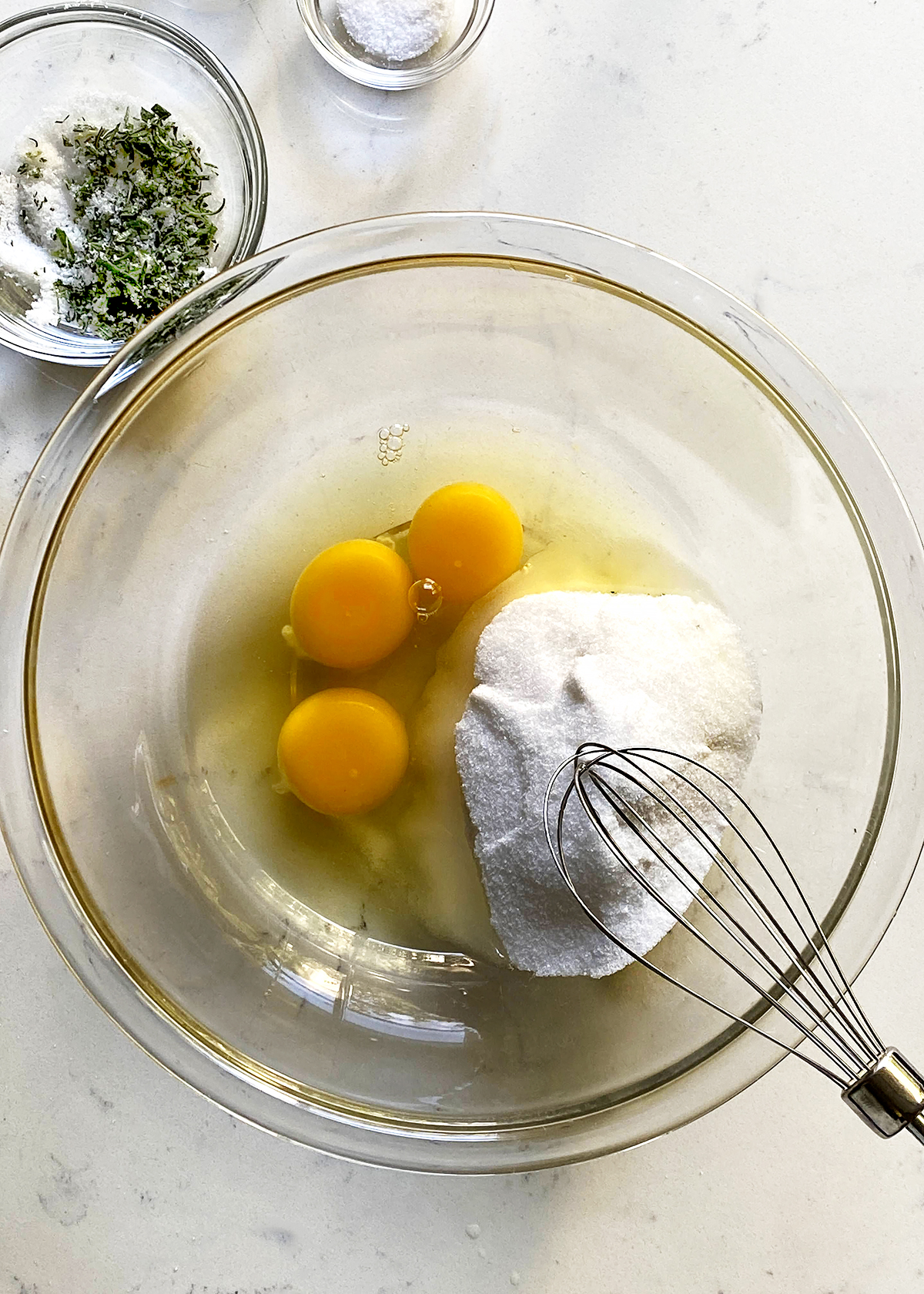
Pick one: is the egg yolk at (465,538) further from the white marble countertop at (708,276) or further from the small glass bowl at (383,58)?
the small glass bowl at (383,58)

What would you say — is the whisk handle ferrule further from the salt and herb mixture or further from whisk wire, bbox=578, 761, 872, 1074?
the salt and herb mixture

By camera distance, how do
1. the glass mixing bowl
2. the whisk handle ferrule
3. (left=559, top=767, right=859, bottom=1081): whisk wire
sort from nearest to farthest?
the whisk handle ferrule, (left=559, top=767, right=859, bottom=1081): whisk wire, the glass mixing bowl

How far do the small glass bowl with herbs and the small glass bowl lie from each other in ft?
0.37

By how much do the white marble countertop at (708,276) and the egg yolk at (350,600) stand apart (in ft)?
1.09

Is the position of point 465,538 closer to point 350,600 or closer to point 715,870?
point 350,600

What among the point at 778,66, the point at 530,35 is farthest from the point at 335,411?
the point at 778,66

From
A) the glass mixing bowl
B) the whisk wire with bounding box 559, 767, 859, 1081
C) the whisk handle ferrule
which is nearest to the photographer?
the whisk handle ferrule

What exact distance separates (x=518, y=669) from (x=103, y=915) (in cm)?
46

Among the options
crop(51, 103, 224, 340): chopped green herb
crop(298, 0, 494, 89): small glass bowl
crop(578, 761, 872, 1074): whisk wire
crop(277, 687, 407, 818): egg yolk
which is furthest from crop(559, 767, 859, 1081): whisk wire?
crop(298, 0, 494, 89): small glass bowl

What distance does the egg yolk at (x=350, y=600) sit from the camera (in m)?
1.01

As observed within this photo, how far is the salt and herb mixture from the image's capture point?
1016mm

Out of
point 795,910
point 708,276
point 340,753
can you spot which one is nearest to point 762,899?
point 795,910

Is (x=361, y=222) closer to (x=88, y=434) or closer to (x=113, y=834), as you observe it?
(x=88, y=434)

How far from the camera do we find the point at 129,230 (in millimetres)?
1023
